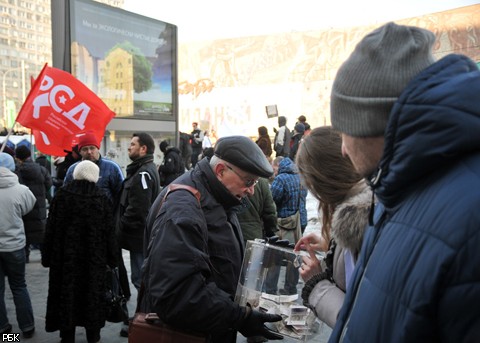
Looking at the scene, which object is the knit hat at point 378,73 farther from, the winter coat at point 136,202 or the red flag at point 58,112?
the red flag at point 58,112

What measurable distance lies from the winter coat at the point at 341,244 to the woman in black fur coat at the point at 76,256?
2.64 metres

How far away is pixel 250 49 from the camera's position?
41250mm

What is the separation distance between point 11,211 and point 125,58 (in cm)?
539

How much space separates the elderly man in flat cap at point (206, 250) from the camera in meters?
1.74

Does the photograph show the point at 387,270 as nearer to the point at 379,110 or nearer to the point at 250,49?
the point at 379,110

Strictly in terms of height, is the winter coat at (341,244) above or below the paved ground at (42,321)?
above

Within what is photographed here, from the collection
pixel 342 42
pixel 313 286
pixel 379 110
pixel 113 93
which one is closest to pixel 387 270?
pixel 379 110

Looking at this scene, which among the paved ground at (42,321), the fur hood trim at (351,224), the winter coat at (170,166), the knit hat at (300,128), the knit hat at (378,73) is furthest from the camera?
the knit hat at (300,128)

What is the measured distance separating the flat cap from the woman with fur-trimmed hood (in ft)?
0.73

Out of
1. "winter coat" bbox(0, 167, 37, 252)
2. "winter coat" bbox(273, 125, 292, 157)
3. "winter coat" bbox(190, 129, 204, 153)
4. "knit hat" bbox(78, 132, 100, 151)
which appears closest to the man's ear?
"winter coat" bbox(0, 167, 37, 252)

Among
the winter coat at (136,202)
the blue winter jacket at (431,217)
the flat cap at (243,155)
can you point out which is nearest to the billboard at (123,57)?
the winter coat at (136,202)

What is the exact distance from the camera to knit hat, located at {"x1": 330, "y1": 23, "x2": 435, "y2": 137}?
1.02m

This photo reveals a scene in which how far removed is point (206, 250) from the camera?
187 centimetres

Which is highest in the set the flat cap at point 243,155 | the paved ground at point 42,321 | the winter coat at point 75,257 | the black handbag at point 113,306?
the flat cap at point 243,155
